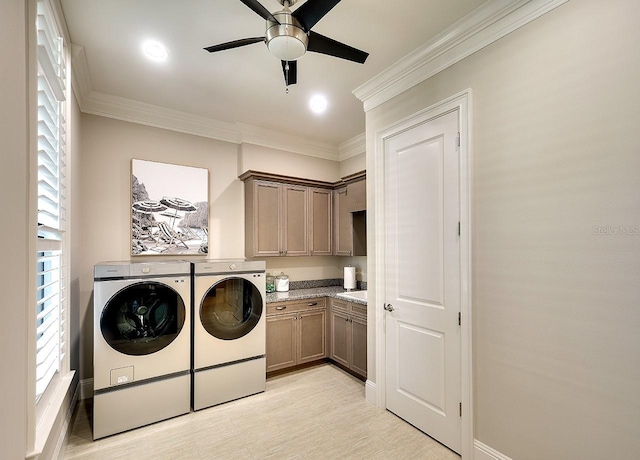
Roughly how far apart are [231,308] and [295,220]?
1355 mm

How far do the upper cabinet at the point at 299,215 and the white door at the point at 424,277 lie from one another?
112 cm

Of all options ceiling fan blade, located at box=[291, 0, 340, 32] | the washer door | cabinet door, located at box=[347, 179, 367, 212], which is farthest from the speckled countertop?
ceiling fan blade, located at box=[291, 0, 340, 32]

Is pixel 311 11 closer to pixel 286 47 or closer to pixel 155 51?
pixel 286 47

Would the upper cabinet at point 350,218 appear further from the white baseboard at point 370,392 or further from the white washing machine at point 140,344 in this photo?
the white washing machine at point 140,344

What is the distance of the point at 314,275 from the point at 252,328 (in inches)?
57.7

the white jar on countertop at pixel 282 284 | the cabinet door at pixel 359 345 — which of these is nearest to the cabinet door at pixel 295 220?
the white jar on countertop at pixel 282 284

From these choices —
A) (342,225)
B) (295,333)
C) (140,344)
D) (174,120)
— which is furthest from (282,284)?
(174,120)

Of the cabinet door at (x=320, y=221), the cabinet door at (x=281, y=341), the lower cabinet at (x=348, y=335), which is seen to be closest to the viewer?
the lower cabinet at (x=348, y=335)

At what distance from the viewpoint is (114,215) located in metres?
3.13

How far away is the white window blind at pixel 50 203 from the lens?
5.08 ft

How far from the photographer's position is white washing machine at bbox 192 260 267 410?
277cm

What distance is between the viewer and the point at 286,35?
1662mm

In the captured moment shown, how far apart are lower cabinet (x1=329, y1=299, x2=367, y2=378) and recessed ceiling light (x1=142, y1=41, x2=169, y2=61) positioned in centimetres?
278

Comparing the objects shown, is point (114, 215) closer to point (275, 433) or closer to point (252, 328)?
point (252, 328)
